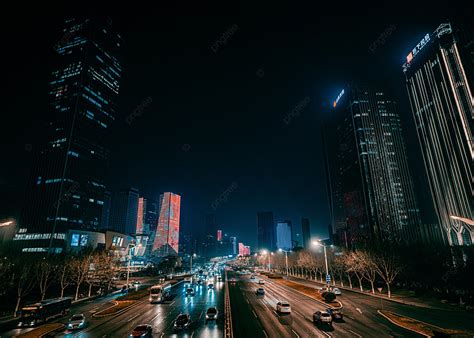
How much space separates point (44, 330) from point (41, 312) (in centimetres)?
533

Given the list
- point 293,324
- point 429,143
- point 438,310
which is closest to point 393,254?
point 438,310

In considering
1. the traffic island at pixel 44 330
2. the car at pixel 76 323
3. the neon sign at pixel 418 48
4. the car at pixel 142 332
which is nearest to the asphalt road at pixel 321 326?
the car at pixel 142 332

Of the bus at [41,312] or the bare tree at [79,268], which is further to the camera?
the bare tree at [79,268]

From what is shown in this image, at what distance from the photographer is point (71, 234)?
151 m

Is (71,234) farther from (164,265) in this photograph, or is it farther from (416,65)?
(416,65)

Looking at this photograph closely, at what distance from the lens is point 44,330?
32.8 m

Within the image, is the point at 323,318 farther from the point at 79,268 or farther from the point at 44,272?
the point at 79,268

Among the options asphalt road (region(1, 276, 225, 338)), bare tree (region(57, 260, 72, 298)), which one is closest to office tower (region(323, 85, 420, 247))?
asphalt road (region(1, 276, 225, 338))

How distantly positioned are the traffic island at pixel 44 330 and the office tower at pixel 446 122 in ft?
446

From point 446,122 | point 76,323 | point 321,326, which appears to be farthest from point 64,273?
point 446,122

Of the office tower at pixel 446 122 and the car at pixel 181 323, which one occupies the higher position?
the office tower at pixel 446 122

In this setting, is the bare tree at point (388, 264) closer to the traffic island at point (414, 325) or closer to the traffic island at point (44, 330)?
the traffic island at point (414, 325)

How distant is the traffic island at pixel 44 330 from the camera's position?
101 feet

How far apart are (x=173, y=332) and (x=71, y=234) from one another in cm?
14823
